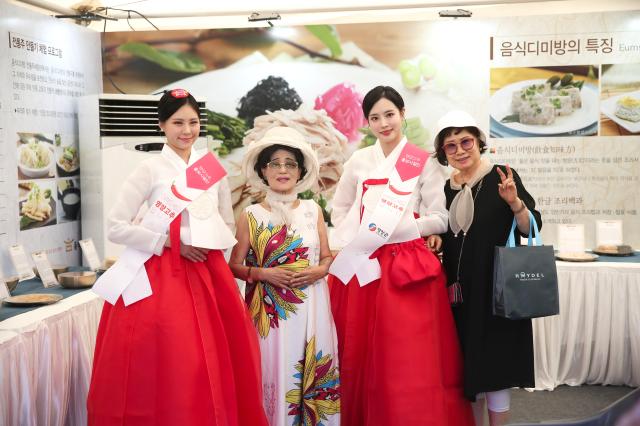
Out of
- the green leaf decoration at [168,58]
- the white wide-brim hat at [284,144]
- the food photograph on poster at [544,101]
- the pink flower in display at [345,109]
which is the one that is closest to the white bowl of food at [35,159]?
the green leaf decoration at [168,58]

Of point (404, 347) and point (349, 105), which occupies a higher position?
point (349, 105)

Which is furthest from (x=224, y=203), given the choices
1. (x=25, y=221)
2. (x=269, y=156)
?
(x=25, y=221)

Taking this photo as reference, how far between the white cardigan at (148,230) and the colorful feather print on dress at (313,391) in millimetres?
540

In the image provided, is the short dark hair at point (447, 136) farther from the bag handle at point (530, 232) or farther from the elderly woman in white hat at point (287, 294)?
the elderly woman in white hat at point (287, 294)

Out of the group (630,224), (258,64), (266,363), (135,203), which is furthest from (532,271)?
(258,64)

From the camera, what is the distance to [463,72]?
4.53 m

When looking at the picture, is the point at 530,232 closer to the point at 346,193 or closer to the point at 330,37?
the point at 346,193

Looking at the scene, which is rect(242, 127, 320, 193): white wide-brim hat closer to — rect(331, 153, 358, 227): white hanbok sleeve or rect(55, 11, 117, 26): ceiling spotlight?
rect(331, 153, 358, 227): white hanbok sleeve

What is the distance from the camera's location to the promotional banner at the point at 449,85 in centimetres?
439

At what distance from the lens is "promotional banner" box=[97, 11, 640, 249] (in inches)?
173

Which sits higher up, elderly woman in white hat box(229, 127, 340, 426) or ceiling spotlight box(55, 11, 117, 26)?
ceiling spotlight box(55, 11, 117, 26)

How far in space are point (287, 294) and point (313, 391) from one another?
384 millimetres

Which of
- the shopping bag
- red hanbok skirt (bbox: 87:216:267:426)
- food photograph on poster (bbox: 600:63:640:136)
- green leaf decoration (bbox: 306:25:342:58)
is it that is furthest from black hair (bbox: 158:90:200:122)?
food photograph on poster (bbox: 600:63:640:136)

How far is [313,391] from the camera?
256 cm
